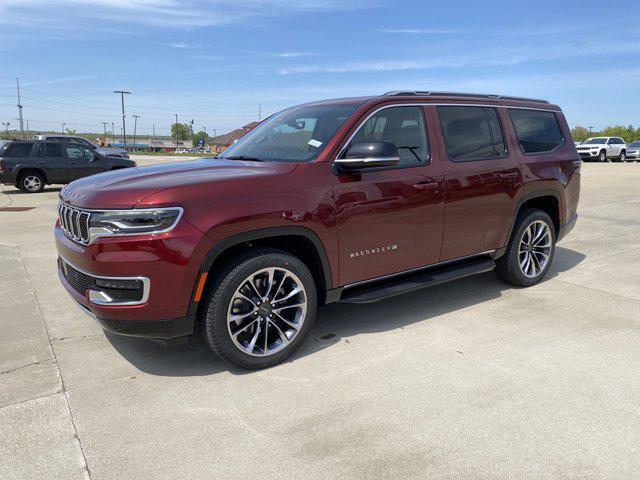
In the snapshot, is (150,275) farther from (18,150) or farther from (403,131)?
(18,150)

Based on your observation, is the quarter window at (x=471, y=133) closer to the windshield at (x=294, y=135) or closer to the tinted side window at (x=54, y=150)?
the windshield at (x=294, y=135)

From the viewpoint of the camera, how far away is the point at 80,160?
53.4 ft

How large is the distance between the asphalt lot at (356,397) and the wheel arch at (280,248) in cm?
58

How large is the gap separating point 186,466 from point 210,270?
126 cm

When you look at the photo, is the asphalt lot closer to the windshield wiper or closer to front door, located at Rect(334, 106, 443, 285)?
front door, located at Rect(334, 106, 443, 285)

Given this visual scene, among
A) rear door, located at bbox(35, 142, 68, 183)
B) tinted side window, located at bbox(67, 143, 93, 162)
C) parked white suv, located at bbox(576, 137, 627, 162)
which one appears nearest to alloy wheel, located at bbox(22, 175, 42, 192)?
rear door, located at bbox(35, 142, 68, 183)

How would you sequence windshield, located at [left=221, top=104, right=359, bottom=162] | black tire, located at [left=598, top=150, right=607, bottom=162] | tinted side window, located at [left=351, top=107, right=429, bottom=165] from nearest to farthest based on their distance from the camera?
1. windshield, located at [left=221, top=104, right=359, bottom=162]
2. tinted side window, located at [left=351, top=107, right=429, bottom=165]
3. black tire, located at [left=598, top=150, right=607, bottom=162]

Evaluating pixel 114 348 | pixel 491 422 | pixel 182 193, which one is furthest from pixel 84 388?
pixel 491 422

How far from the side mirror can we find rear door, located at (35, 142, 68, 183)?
49.1 ft

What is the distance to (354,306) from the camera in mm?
4922

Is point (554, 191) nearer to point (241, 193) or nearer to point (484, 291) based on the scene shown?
point (484, 291)

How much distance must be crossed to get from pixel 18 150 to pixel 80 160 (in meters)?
1.73

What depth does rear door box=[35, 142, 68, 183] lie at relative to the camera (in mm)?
15797

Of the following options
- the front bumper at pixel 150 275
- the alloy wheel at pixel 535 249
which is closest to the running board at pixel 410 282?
the alloy wheel at pixel 535 249
